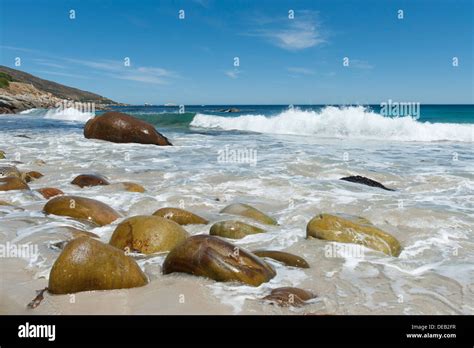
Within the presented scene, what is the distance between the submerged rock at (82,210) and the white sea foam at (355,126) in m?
18.2

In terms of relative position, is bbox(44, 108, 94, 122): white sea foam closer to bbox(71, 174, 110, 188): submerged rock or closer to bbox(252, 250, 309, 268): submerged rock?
bbox(71, 174, 110, 188): submerged rock

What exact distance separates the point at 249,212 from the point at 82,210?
220 cm

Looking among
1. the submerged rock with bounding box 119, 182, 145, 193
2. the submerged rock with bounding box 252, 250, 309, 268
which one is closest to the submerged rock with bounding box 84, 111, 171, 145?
the submerged rock with bounding box 119, 182, 145, 193

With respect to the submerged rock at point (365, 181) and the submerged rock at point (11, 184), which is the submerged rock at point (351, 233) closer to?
the submerged rock at point (365, 181)

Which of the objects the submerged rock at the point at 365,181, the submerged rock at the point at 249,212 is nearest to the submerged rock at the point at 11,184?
the submerged rock at the point at 249,212

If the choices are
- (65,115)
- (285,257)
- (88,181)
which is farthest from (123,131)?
(65,115)

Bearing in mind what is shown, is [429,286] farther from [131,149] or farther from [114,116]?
[114,116]

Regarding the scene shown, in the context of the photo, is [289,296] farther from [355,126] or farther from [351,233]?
[355,126]

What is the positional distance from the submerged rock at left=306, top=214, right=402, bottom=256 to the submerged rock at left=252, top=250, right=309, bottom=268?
2.78ft

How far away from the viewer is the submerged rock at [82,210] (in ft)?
18.2

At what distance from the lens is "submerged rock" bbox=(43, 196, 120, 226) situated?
554cm

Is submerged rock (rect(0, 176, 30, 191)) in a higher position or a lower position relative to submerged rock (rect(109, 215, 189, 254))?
higher

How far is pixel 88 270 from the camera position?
3.31m
